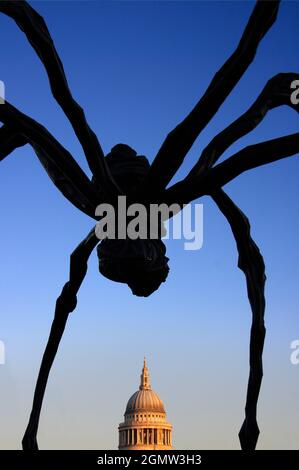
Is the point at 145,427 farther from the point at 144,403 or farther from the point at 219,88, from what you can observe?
the point at 219,88

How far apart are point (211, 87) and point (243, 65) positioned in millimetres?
295

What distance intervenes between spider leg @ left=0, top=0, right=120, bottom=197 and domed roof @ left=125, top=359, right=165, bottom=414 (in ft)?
454

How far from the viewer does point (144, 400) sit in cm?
14625

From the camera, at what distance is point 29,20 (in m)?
5.90

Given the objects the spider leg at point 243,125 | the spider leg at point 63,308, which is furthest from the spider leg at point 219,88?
the spider leg at point 63,308

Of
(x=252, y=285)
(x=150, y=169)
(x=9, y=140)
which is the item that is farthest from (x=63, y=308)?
(x=150, y=169)

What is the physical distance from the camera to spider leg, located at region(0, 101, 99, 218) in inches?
252

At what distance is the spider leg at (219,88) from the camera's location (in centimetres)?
575

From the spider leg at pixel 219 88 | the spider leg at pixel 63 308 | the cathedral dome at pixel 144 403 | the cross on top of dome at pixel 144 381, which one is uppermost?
the cross on top of dome at pixel 144 381

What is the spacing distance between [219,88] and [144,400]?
144 m

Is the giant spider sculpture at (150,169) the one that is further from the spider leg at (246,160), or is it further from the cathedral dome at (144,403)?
the cathedral dome at (144,403)

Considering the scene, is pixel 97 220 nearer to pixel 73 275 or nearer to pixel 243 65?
pixel 73 275
